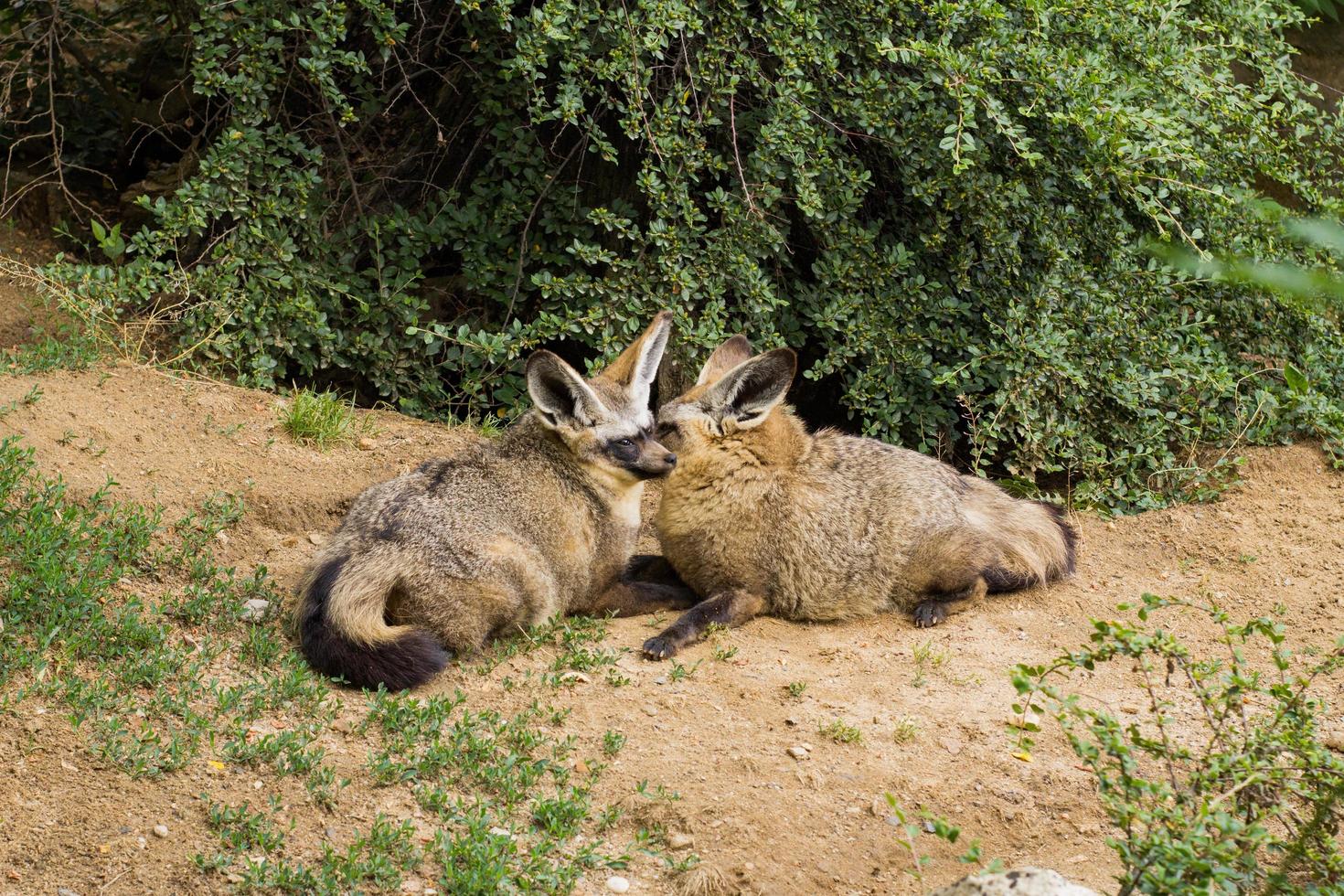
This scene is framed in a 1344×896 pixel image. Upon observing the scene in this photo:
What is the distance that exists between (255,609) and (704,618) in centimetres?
202

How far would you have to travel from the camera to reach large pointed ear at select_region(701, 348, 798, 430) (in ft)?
21.1

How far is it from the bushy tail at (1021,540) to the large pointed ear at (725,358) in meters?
1.43

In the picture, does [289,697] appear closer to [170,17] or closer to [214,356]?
[214,356]

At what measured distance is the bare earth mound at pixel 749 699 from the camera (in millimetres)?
4172

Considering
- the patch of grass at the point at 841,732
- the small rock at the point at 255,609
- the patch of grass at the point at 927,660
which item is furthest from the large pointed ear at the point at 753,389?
the small rock at the point at 255,609

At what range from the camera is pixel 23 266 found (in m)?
8.06

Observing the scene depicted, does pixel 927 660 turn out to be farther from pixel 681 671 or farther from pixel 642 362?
pixel 642 362

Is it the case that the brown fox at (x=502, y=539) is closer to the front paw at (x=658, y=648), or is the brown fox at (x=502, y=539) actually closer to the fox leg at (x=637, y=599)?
the fox leg at (x=637, y=599)

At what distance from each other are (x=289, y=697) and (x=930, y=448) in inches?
177

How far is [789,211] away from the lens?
809 cm

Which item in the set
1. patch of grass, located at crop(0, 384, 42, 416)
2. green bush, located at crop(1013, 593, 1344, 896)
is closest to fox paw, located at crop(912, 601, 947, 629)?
green bush, located at crop(1013, 593, 1344, 896)

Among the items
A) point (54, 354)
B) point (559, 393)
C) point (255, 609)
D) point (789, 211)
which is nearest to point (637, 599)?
point (559, 393)

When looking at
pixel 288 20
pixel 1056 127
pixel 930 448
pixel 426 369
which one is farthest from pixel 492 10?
pixel 930 448

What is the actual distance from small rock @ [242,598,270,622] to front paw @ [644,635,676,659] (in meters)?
1.65
